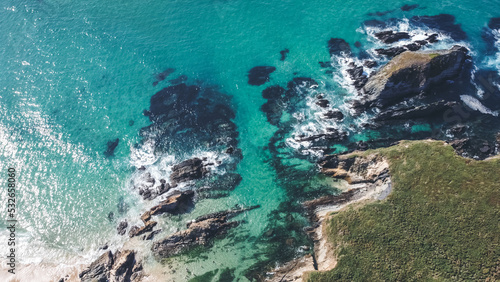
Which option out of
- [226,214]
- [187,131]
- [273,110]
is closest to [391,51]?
[273,110]

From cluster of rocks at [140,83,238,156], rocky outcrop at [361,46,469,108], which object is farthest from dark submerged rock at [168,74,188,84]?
rocky outcrop at [361,46,469,108]

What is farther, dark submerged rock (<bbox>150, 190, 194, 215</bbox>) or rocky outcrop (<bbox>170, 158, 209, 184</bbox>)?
rocky outcrop (<bbox>170, 158, 209, 184</bbox>)

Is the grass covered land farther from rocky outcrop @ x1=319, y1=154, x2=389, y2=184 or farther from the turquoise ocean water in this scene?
the turquoise ocean water

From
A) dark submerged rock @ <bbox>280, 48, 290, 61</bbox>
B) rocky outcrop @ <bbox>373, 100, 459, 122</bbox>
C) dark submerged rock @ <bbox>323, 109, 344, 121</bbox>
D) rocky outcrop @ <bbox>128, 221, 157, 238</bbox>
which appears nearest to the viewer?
rocky outcrop @ <bbox>128, 221, 157, 238</bbox>

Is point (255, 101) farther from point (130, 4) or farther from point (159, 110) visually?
point (130, 4)

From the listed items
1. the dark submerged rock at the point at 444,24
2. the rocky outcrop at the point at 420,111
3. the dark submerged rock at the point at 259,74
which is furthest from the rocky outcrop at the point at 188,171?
the dark submerged rock at the point at 444,24

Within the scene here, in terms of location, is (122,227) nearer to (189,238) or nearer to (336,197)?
(189,238)
